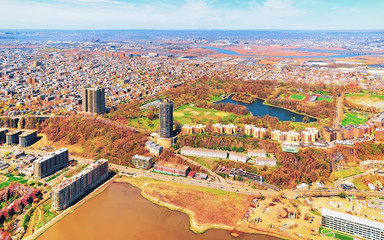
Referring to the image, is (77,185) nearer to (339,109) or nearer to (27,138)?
(27,138)

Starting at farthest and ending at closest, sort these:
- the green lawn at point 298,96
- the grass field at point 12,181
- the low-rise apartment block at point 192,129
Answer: the green lawn at point 298,96 < the low-rise apartment block at point 192,129 < the grass field at point 12,181

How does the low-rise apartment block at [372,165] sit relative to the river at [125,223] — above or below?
above

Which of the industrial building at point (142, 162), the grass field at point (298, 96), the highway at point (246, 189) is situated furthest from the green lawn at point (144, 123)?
the grass field at point (298, 96)

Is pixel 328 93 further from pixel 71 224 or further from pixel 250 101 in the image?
pixel 71 224

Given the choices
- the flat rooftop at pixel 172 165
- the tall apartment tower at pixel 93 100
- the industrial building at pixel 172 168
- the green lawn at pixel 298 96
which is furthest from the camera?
the green lawn at pixel 298 96

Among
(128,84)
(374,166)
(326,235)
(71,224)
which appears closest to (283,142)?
(374,166)

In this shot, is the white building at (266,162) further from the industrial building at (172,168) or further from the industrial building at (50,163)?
the industrial building at (50,163)
